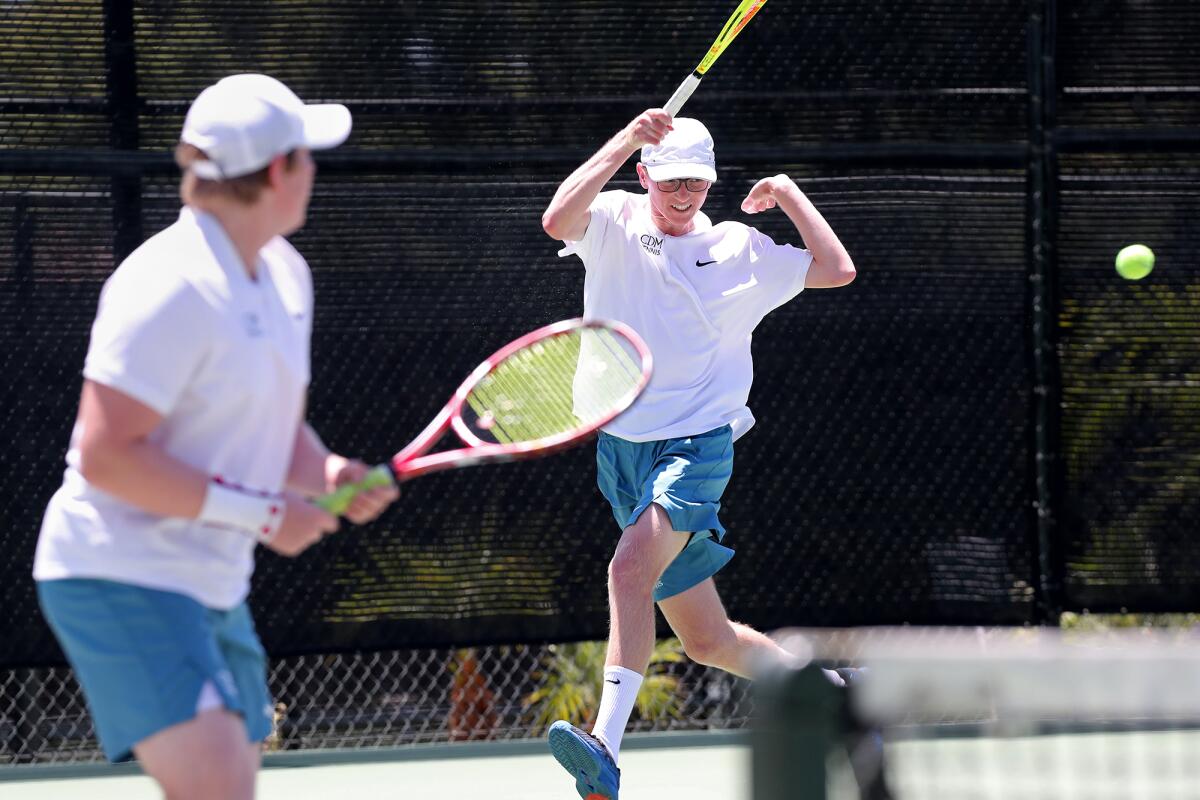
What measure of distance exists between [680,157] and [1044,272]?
64.8 inches

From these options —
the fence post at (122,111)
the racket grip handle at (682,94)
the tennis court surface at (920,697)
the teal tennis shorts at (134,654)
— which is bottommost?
the tennis court surface at (920,697)

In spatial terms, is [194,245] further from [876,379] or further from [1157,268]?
[1157,268]

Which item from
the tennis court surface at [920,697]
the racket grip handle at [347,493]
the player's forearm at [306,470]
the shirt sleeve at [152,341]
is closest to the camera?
the tennis court surface at [920,697]

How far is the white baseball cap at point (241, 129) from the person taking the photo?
2.26 meters

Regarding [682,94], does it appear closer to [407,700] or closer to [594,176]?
[594,176]

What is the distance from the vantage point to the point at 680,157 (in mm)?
4078

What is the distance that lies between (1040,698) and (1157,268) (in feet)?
12.2

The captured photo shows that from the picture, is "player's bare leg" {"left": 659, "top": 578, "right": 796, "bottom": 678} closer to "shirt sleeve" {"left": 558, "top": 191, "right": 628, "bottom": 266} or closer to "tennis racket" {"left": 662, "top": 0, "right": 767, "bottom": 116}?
"shirt sleeve" {"left": 558, "top": 191, "right": 628, "bottom": 266}

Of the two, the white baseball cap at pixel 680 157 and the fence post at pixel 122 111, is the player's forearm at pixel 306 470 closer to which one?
the white baseball cap at pixel 680 157

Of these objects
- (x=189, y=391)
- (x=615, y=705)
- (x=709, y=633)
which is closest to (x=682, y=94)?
(x=709, y=633)

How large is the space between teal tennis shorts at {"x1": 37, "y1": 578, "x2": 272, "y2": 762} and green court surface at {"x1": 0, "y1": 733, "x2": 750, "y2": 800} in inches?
92.7

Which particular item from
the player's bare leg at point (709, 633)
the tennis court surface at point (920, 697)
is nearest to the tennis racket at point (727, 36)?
the player's bare leg at point (709, 633)

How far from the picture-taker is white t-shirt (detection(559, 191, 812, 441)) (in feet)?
13.5

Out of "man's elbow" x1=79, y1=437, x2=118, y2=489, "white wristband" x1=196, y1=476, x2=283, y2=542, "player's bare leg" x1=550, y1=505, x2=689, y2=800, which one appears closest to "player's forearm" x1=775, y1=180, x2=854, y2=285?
"player's bare leg" x1=550, y1=505, x2=689, y2=800
